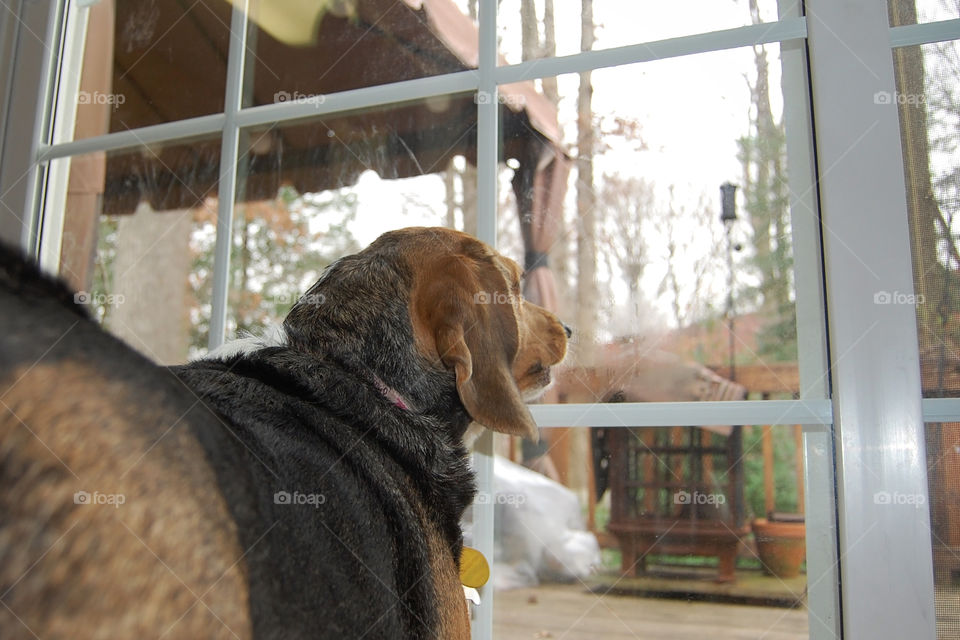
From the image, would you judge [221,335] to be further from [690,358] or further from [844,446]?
[844,446]

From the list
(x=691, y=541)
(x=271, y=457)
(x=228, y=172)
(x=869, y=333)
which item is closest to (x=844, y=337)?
(x=869, y=333)

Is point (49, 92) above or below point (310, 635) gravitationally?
above

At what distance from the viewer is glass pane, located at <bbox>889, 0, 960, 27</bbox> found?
1.45 m

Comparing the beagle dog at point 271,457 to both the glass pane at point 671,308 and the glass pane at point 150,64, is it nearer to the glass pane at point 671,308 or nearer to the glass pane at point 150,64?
the glass pane at point 671,308

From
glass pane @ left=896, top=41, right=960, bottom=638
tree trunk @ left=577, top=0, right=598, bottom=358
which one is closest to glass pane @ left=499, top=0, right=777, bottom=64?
tree trunk @ left=577, top=0, right=598, bottom=358

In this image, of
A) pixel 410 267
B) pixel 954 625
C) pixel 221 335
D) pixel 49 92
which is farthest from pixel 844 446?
pixel 49 92

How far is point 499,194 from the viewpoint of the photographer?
1.87 m

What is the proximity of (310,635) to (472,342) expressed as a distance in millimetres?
712

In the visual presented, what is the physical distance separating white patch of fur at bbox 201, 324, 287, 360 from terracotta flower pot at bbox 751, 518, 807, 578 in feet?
3.86

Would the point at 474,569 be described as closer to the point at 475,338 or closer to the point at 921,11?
the point at 475,338

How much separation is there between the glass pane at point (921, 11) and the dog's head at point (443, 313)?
103 cm

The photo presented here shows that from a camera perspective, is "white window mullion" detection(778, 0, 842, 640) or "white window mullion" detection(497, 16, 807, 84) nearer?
"white window mullion" detection(778, 0, 842, 640)

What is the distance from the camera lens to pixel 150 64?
96.4 inches

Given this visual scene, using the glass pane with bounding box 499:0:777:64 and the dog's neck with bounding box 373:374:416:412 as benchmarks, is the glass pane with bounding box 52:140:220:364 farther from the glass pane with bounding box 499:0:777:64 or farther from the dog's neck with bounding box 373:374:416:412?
the dog's neck with bounding box 373:374:416:412
